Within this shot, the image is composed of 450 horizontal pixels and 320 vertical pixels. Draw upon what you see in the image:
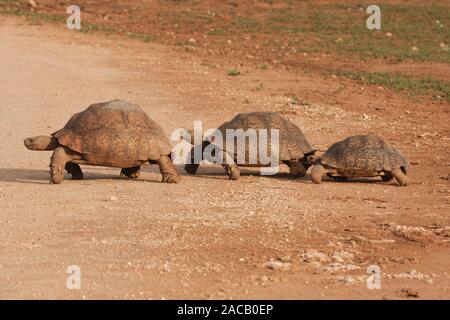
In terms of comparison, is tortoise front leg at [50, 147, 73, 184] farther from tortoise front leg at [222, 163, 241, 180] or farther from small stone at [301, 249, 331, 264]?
small stone at [301, 249, 331, 264]

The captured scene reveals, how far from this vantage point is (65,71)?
20250 mm

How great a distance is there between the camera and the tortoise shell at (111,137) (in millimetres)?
10906

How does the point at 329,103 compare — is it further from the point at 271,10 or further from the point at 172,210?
the point at 271,10

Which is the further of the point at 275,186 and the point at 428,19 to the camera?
the point at 428,19

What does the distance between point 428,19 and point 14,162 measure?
21.0 metres

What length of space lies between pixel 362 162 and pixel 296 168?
0.87 metres

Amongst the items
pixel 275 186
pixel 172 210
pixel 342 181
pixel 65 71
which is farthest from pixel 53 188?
pixel 65 71

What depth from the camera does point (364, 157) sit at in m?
11.4

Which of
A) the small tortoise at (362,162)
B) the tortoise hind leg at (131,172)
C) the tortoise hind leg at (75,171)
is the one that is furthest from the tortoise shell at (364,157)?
the tortoise hind leg at (75,171)

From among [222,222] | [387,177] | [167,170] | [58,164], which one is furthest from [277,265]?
[387,177]

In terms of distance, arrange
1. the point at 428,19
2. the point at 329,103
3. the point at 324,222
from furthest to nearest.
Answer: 1. the point at 428,19
2. the point at 329,103
3. the point at 324,222

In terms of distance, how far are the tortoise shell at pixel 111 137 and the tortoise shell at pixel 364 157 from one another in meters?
1.90

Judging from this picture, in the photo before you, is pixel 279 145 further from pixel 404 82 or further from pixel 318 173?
pixel 404 82

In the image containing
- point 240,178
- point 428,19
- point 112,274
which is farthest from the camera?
point 428,19
